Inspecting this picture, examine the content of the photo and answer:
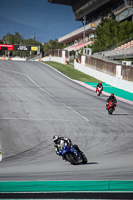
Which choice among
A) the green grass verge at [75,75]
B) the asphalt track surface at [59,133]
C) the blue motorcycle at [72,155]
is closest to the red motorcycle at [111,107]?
the asphalt track surface at [59,133]

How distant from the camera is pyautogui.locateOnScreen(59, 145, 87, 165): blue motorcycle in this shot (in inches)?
357

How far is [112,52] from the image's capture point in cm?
5288

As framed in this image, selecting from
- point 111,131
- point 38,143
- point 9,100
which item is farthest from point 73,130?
point 9,100

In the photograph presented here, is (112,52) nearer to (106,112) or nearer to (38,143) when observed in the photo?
(106,112)

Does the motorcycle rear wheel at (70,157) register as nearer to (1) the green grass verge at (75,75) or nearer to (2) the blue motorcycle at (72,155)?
(2) the blue motorcycle at (72,155)

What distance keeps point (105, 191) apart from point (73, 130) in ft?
28.8

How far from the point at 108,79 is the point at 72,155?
3173 centimetres

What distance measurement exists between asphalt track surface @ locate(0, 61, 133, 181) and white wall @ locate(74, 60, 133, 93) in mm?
5137

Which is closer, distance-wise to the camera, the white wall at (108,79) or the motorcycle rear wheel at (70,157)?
the motorcycle rear wheel at (70,157)

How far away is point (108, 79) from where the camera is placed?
4012cm

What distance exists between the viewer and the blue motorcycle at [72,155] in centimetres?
907

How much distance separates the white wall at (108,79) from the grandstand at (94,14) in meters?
6.87

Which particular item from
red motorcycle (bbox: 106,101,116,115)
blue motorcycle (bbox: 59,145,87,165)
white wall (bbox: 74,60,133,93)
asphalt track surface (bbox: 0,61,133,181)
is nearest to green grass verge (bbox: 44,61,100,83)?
white wall (bbox: 74,60,133,93)

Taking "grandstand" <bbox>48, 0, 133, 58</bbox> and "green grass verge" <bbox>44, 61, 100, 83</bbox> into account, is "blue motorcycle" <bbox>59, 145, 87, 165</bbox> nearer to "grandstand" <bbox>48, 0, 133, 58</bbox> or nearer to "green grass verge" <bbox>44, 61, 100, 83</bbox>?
"green grass verge" <bbox>44, 61, 100, 83</bbox>
